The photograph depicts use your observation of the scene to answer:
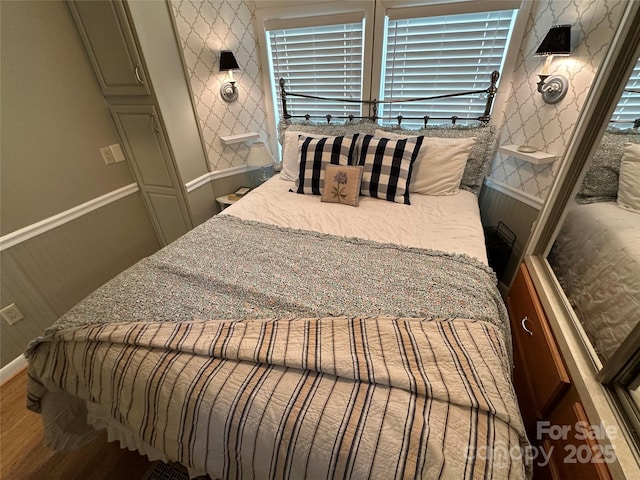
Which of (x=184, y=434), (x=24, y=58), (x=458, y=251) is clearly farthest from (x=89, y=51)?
(x=458, y=251)

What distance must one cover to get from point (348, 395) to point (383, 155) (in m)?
1.55

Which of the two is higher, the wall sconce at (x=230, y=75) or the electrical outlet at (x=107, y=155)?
the wall sconce at (x=230, y=75)

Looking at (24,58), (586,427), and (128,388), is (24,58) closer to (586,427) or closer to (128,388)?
(128,388)

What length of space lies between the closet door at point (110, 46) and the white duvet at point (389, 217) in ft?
3.49

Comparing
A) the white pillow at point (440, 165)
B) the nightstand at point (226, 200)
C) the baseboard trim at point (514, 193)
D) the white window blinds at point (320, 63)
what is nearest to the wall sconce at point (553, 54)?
the white pillow at point (440, 165)

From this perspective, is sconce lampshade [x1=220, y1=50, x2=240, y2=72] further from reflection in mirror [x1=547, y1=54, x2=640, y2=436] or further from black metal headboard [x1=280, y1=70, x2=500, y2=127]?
reflection in mirror [x1=547, y1=54, x2=640, y2=436]

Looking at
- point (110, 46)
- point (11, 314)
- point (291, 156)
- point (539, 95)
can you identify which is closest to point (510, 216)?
point (539, 95)

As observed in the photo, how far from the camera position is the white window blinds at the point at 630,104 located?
2.97 feet

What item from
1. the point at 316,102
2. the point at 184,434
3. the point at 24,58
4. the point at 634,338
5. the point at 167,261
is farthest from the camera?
the point at 316,102

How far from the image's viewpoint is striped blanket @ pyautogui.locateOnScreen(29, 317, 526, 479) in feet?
2.29

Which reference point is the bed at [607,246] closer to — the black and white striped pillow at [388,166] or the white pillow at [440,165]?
the white pillow at [440,165]

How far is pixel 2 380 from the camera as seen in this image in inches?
65.0

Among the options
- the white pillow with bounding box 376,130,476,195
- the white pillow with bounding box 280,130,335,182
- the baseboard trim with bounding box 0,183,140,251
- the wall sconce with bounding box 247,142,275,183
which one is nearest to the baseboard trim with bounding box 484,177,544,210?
the white pillow with bounding box 376,130,476,195

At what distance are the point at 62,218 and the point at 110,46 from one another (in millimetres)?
1156
